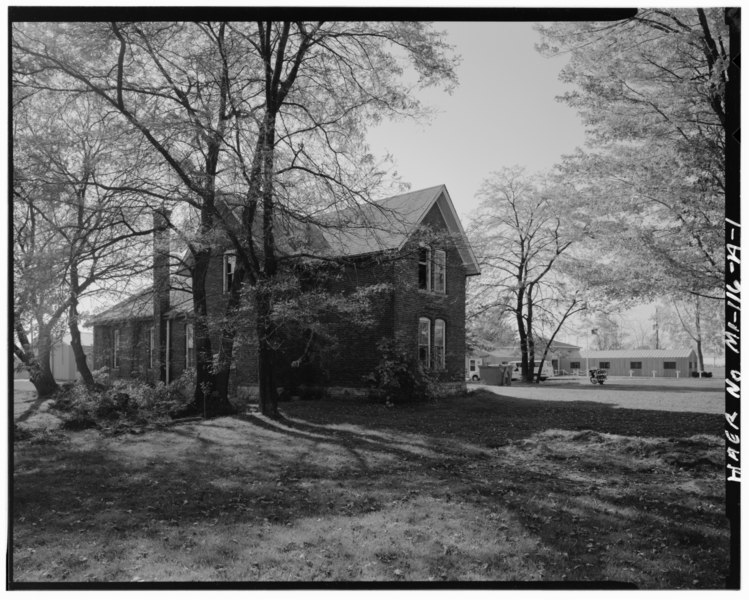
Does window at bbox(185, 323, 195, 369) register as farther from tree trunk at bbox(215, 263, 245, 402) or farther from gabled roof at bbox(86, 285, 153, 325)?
gabled roof at bbox(86, 285, 153, 325)

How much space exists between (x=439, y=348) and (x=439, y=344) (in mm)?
97

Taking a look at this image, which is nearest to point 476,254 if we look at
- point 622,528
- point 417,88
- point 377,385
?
point 377,385

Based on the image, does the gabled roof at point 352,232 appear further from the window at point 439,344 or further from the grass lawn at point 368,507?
the window at point 439,344

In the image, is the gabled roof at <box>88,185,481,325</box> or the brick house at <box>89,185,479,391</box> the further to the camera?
the brick house at <box>89,185,479,391</box>

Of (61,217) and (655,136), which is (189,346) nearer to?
(61,217)

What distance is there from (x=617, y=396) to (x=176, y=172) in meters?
11.6

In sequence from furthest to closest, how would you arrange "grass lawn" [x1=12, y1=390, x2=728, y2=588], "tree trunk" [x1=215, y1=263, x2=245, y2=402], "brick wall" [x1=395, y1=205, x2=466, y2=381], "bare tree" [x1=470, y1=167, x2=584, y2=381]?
"brick wall" [x1=395, y1=205, x2=466, y2=381] < "tree trunk" [x1=215, y1=263, x2=245, y2=402] < "bare tree" [x1=470, y1=167, x2=584, y2=381] < "grass lawn" [x1=12, y1=390, x2=728, y2=588]

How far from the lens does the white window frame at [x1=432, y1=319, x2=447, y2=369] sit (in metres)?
12.6

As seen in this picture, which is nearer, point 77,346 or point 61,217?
point 61,217

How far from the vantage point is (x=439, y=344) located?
1284 cm

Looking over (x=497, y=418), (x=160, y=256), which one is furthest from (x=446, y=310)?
(x=160, y=256)

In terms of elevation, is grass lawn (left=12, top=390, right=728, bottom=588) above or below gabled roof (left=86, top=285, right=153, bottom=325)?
below

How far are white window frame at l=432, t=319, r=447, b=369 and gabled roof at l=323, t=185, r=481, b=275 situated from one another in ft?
17.0

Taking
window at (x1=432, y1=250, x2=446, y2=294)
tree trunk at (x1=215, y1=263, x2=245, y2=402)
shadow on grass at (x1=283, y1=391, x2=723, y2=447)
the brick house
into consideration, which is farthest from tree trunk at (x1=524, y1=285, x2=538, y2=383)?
tree trunk at (x1=215, y1=263, x2=245, y2=402)
